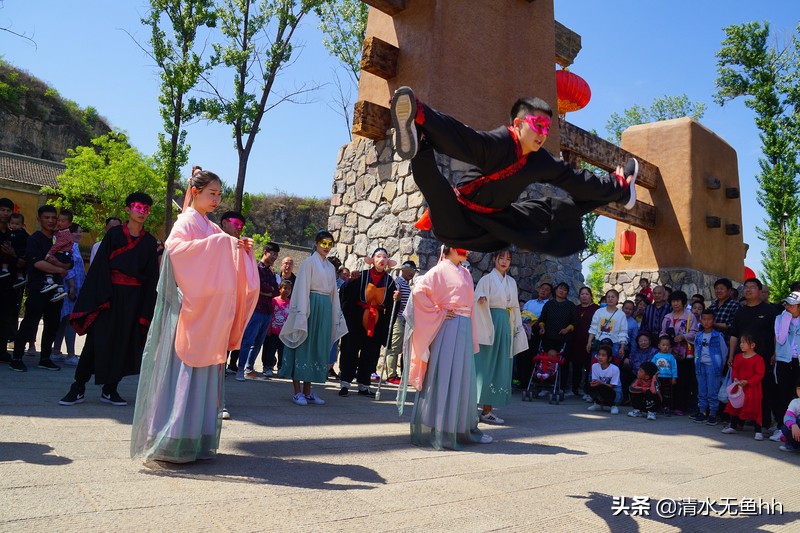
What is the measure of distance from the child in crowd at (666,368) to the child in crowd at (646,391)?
0.44 ft

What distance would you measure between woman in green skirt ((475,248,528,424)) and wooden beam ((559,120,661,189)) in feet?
19.9

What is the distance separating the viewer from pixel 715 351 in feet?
25.5

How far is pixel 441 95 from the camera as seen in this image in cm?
938

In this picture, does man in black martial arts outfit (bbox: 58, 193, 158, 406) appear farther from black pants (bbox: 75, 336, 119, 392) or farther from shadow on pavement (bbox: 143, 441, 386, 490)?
shadow on pavement (bbox: 143, 441, 386, 490)

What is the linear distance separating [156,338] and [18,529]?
1.69 m

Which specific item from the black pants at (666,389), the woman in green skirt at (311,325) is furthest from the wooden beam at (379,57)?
the black pants at (666,389)

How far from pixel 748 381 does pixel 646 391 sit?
124 cm

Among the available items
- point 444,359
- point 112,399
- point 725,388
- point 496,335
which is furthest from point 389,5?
point 725,388

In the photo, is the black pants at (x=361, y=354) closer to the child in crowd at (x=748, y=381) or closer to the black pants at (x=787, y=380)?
the child in crowd at (x=748, y=381)

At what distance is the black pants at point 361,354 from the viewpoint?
778cm

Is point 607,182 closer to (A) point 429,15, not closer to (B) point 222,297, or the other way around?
(B) point 222,297

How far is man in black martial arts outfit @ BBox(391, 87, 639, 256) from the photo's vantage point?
11.1ft

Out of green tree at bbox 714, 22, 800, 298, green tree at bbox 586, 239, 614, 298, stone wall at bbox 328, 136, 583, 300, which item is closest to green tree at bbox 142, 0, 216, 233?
stone wall at bbox 328, 136, 583, 300

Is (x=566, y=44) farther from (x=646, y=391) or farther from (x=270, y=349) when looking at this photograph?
(x=270, y=349)
